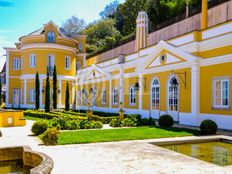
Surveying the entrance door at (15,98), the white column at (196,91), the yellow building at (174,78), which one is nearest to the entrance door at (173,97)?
the yellow building at (174,78)

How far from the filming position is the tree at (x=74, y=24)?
258ft

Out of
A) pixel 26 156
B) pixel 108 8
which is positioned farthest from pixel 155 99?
pixel 108 8

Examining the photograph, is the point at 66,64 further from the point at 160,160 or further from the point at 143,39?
the point at 160,160

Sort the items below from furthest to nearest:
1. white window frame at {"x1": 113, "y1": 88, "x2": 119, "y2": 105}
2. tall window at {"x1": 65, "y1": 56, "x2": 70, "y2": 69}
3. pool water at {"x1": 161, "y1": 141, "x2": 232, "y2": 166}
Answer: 1. tall window at {"x1": 65, "y1": 56, "x2": 70, "y2": 69}
2. white window frame at {"x1": 113, "y1": 88, "x2": 119, "y2": 105}
3. pool water at {"x1": 161, "y1": 141, "x2": 232, "y2": 166}

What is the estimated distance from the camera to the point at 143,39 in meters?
28.3

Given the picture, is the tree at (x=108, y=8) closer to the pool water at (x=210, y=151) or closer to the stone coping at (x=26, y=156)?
the pool water at (x=210, y=151)

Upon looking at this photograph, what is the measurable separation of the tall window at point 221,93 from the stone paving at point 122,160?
21.1 feet

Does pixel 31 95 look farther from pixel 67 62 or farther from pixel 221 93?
pixel 221 93

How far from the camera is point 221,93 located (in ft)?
50.6

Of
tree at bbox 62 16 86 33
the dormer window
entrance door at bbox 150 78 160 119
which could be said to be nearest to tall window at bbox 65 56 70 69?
the dormer window

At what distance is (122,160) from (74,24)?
74.2 m

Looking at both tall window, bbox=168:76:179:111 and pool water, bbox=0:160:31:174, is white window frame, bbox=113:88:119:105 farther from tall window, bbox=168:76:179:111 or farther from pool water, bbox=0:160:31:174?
pool water, bbox=0:160:31:174

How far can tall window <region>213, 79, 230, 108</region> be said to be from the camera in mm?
15094

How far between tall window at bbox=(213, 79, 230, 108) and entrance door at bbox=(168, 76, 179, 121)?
3.11 meters
